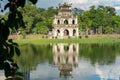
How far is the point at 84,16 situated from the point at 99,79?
6821 centimetres

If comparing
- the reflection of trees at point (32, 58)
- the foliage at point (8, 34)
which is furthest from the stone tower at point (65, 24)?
the foliage at point (8, 34)

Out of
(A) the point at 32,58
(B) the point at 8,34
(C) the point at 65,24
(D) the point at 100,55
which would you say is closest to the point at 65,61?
(A) the point at 32,58

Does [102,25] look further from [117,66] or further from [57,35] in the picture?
[117,66]

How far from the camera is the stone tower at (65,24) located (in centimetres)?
7886

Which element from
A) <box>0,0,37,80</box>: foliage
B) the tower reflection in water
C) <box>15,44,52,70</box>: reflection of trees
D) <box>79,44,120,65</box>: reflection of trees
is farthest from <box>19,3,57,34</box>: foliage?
<box>0,0,37,80</box>: foliage

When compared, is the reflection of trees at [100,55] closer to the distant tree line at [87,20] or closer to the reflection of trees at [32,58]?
the reflection of trees at [32,58]

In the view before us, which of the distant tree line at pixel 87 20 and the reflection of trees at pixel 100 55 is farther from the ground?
the distant tree line at pixel 87 20

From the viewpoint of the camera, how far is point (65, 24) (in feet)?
263

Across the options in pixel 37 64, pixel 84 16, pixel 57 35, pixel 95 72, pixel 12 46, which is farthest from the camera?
pixel 84 16

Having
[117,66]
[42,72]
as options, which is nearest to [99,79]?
[42,72]

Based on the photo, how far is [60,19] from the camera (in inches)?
3147

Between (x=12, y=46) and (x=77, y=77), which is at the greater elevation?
(x=12, y=46)

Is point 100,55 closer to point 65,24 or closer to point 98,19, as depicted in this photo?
point 65,24

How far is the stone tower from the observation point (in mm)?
78863
